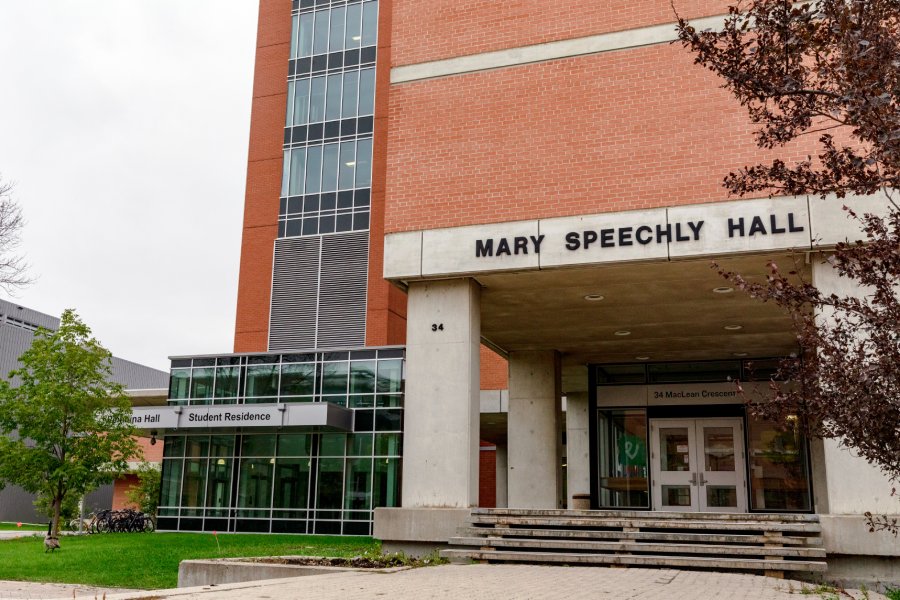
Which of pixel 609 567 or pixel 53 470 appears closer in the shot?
pixel 609 567

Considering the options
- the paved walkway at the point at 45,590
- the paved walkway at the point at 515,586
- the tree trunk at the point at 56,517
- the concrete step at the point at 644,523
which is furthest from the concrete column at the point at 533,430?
the tree trunk at the point at 56,517

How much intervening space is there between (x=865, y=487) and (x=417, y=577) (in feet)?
23.4

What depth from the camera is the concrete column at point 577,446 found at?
1180 inches

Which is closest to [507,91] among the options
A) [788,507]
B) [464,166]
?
[464,166]

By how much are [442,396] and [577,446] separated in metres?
15.8

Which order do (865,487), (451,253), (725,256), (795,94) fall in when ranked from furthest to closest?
1. (451,253)
2. (725,256)
3. (865,487)
4. (795,94)

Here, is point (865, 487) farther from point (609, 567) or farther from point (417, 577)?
point (417, 577)

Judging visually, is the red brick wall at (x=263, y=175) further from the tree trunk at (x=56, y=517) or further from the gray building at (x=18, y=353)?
the tree trunk at (x=56, y=517)

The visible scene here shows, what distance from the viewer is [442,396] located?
1568 centimetres

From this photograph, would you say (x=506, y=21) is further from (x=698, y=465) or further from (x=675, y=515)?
(x=698, y=465)

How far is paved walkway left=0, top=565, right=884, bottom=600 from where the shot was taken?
8523 millimetres

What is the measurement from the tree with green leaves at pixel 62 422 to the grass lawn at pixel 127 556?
2.04m

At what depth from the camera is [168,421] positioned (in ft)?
103

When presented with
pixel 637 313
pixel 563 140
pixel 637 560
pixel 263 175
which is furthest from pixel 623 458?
pixel 263 175
